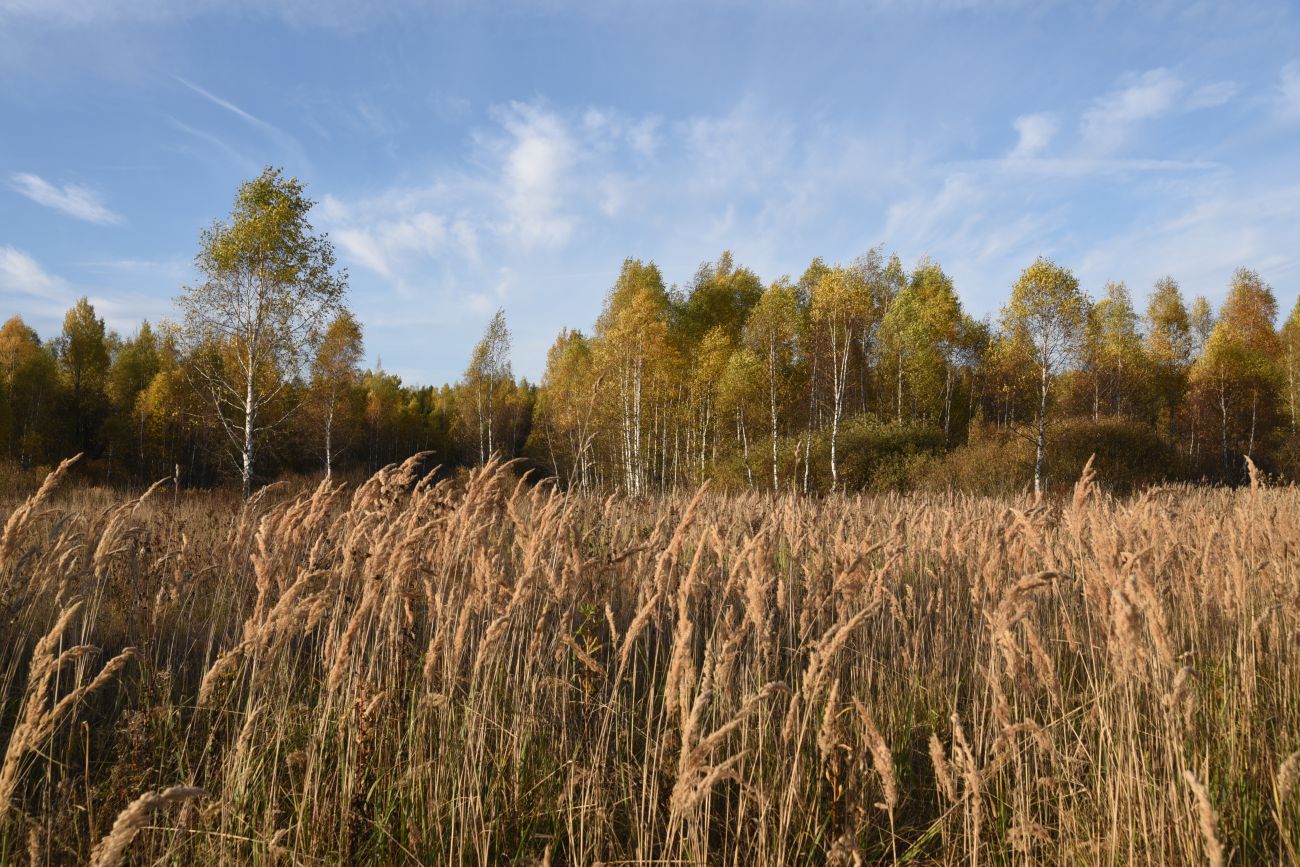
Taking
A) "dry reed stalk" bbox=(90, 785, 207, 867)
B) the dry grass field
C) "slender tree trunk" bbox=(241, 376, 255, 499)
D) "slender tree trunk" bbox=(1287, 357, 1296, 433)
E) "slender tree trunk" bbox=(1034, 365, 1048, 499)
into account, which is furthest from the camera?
"slender tree trunk" bbox=(1287, 357, 1296, 433)

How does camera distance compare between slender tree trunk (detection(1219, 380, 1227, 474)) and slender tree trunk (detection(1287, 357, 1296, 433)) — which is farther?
slender tree trunk (detection(1219, 380, 1227, 474))

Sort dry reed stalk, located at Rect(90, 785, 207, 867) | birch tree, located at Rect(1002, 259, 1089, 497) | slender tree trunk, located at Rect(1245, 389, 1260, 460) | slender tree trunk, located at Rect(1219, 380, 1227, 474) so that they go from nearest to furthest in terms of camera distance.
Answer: dry reed stalk, located at Rect(90, 785, 207, 867) < birch tree, located at Rect(1002, 259, 1089, 497) < slender tree trunk, located at Rect(1219, 380, 1227, 474) < slender tree trunk, located at Rect(1245, 389, 1260, 460)

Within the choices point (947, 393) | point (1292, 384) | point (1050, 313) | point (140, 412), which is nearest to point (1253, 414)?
point (1292, 384)

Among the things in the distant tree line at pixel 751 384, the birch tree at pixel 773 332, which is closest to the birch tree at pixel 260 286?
the distant tree line at pixel 751 384

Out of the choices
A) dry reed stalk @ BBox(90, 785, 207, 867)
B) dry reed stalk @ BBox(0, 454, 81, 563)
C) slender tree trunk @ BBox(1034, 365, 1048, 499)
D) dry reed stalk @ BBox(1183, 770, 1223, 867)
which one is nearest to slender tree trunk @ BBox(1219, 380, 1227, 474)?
slender tree trunk @ BBox(1034, 365, 1048, 499)

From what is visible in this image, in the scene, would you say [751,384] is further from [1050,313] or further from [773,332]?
[1050,313]

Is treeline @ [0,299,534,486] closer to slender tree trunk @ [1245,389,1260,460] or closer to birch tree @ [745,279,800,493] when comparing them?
birch tree @ [745,279,800,493]

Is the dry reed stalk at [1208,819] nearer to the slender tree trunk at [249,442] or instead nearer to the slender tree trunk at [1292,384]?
the slender tree trunk at [249,442]

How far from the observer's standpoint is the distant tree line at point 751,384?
21.1 m

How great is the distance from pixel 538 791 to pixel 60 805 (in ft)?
4.33

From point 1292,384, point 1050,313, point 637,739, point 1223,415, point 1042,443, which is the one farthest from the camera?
point 1223,415

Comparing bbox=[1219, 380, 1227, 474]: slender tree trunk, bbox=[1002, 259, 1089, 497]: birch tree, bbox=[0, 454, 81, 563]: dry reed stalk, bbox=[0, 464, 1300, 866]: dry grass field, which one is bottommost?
bbox=[0, 464, 1300, 866]: dry grass field

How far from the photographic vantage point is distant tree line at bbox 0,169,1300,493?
832 inches

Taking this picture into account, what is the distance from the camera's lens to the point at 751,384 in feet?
93.7
